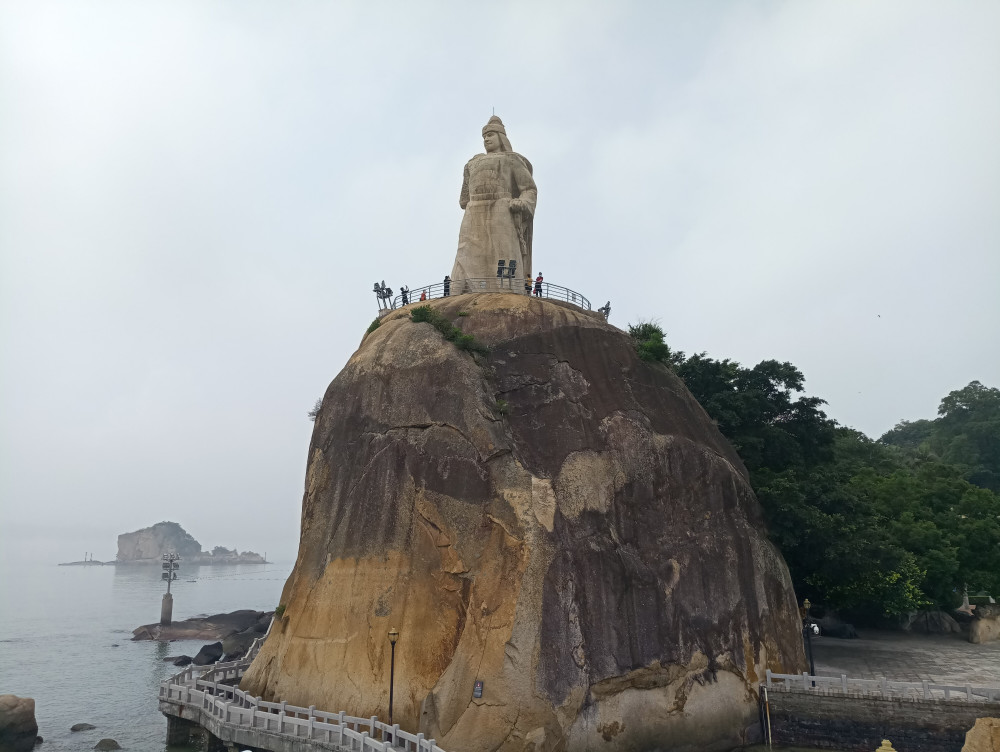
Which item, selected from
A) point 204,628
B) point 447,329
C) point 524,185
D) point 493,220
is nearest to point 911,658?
point 447,329

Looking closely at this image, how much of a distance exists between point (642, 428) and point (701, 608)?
6377 mm

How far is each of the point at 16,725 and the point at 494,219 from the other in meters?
29.5

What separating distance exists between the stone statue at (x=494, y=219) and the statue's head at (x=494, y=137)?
51cm

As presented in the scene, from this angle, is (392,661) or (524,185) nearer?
(392,661)

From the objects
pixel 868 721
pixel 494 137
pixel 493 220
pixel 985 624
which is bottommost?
pixel 868 721

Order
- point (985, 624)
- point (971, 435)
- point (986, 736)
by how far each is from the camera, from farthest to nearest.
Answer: point (971, 435) → point (985, 624) → point (986, 736)

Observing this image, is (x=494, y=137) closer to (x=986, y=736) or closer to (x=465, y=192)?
(x=465, y=192)

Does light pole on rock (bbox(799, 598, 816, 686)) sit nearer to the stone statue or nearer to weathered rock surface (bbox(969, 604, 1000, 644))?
weathered rock surface (bbox(969, 604, 1000, 644))

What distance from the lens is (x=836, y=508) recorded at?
28.3 metres

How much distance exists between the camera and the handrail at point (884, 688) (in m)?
20.4

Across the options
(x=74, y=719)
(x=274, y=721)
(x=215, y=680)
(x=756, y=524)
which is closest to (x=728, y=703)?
(x=756, y=524)

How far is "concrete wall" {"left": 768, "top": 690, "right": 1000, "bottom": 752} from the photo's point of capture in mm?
20141

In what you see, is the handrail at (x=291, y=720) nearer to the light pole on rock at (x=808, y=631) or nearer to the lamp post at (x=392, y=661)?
the lamp post at (x=392, y=661)

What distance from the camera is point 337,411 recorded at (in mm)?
26109
